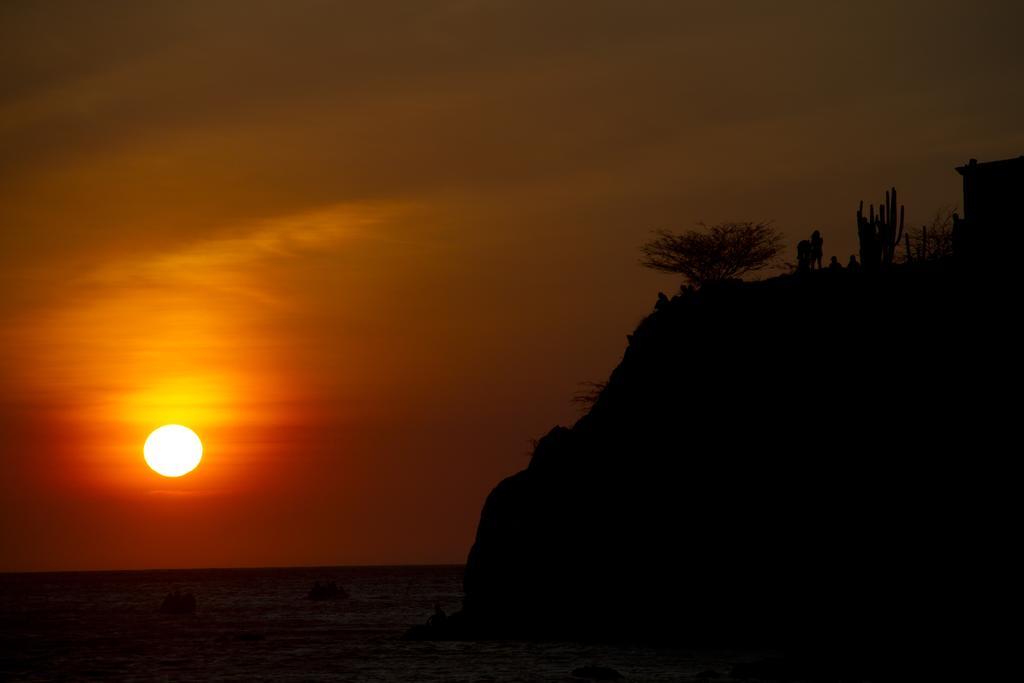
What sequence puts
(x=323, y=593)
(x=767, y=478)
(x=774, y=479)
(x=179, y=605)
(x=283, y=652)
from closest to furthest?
(x=774, y=479) → (x=767, y=478) → (x=283, y=652) → (x=179, y=605) → (x=323, y=593)

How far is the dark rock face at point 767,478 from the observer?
170 feet

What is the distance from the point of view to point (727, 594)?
181ft

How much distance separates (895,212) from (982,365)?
1048 centimetres

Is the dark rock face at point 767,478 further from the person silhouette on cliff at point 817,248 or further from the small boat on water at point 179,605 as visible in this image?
the small boat on water at point 179,605

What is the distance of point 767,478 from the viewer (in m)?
56.0

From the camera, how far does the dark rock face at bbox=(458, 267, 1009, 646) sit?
51875mm

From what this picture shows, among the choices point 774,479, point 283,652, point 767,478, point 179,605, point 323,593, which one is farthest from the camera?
point 323,593

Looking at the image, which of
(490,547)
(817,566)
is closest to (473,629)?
(490,547)

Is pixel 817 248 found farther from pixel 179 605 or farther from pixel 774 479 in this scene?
pixel 179 605

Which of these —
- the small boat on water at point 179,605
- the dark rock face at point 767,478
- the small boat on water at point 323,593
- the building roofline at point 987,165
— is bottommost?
the small boat on water at point 323,593

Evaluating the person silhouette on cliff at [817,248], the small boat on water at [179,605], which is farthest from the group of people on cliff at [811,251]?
the small boat on water at [179,605]

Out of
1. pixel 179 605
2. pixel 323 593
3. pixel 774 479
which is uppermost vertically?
pixel 774 479

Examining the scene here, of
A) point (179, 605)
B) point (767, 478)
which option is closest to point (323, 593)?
point (179, 605)

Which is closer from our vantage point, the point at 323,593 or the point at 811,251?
the point at 811,251
